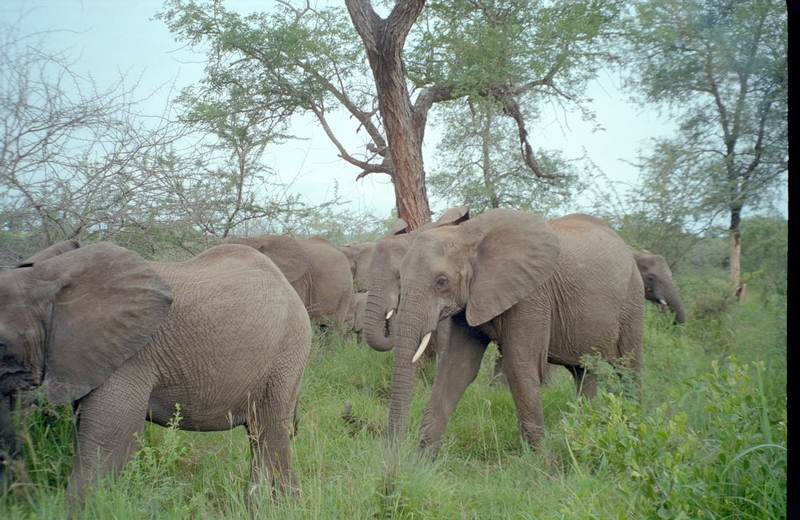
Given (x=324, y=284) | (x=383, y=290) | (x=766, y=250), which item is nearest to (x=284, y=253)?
(x=383, y=290)

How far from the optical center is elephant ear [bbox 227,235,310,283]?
7.34 m

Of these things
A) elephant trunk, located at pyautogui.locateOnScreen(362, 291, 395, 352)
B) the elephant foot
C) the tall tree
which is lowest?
the elephant foot

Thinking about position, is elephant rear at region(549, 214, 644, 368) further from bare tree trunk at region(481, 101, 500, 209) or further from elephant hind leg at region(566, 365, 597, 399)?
bare tree trunk at region(481, 101, 500, 209)

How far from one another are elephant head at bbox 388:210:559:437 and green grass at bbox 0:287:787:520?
674mm

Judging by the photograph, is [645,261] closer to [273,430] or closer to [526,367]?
[526,367]

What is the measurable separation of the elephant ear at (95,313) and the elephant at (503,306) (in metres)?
1.80

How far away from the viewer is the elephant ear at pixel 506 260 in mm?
4977

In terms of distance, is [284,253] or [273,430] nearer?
[273,430]

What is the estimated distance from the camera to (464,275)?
5043 millimetres

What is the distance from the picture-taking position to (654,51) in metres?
5.89

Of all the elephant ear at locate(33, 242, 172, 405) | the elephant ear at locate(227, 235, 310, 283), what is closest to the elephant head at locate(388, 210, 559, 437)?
the elephant ear at locate(33, 242, 172, 405)

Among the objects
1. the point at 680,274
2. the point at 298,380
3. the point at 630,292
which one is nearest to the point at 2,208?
the point at 298,380

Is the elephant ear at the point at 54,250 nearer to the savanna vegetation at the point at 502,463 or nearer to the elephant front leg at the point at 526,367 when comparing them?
the savanna vegetation at the point at 502,463

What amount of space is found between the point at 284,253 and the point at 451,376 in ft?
9.52
